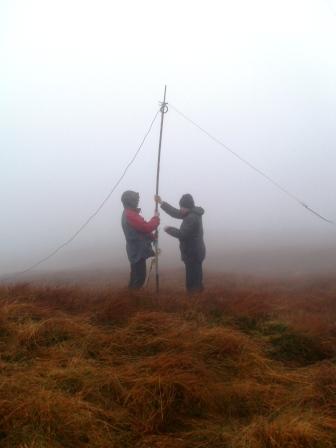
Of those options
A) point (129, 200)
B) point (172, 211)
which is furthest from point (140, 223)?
point (172, 211)

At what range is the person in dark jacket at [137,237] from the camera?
958 cm

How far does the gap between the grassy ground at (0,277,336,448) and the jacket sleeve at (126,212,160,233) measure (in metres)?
1.88

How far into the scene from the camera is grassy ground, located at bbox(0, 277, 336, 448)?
12.8ft

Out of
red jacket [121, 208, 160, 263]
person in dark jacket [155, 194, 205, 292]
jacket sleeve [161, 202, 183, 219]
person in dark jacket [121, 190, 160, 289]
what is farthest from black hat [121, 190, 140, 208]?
jacket sleeve [161, 202, 183, 219]

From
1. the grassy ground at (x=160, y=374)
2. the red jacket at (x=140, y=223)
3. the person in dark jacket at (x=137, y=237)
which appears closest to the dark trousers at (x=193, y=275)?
the person in dark jacket at (x=137, y=237)

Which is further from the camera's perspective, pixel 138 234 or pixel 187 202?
pixel 187 202

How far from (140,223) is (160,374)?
4.95 metres

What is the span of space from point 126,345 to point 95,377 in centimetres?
105

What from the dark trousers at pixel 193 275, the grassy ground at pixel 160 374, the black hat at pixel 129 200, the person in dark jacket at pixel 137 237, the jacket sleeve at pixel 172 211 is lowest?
the grassy ground at pixel 160 374

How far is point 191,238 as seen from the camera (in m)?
9.95

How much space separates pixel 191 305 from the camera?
806 centimetres

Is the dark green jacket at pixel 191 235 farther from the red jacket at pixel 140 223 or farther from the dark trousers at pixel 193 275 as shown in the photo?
the red jacket at pixel 140 223

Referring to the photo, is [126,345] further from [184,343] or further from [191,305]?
[191,305]

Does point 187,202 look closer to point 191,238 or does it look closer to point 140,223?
point 191,238
